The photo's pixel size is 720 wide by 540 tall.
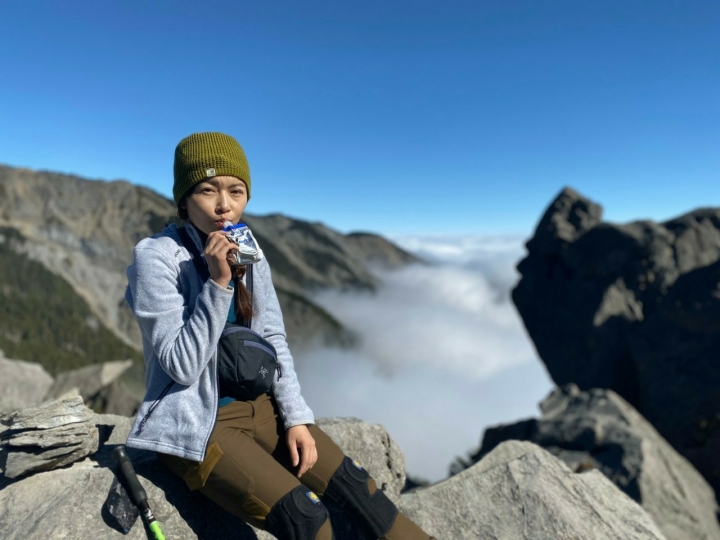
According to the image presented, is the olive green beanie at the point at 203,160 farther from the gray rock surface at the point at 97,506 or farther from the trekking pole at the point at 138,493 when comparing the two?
the gray rock surface at the point at 97,506

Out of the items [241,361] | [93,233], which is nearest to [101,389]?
[241,361]

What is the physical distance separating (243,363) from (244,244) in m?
0.97

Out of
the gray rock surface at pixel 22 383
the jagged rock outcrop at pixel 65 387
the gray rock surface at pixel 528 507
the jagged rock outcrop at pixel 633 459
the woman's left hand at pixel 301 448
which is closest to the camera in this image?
the woman's left hand at pixel 301 448

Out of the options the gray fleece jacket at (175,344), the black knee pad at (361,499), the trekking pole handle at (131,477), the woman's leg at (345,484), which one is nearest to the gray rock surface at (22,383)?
the trekking pole handle at (131,477)

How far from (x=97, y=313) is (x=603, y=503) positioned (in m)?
116

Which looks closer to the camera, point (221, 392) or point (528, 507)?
point (221, 392)

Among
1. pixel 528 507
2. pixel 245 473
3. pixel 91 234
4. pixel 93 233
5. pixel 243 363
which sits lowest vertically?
pixel 528 507

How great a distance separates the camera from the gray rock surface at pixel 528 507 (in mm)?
4863

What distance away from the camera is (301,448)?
4.15 metres

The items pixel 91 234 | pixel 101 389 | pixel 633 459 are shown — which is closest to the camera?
pixel 633 459

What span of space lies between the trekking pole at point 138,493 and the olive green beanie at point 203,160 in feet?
7.43

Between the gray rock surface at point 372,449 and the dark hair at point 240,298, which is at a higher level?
the dark hair at point 240,298

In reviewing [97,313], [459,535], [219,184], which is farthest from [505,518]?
[97,313]

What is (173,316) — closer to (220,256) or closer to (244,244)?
(220,256)
